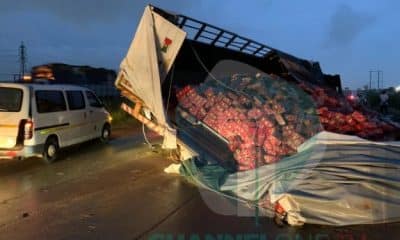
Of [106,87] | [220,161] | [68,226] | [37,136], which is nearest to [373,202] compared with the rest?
[220,161]

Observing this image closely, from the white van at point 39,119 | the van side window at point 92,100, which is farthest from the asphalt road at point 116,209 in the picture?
the van side window at point 92,100

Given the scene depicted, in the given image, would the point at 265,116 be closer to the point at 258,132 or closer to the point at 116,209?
the point at 258,132

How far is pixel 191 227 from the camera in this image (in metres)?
5.91

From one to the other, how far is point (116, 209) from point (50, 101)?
4.80 metres

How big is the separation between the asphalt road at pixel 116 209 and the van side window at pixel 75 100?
181cm

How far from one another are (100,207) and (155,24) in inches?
133

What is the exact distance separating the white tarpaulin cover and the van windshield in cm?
282

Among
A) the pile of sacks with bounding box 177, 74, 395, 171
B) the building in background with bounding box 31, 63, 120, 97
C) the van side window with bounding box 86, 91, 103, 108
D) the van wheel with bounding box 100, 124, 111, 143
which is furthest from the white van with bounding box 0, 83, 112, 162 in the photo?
the building in background with bounding box 31, 63, 120, 97

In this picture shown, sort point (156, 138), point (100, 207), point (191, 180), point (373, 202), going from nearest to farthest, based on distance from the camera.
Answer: point (373, 202)
point (100, 207)
point (191, 180)
point (156, 138)

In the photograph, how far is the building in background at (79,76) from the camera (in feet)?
106

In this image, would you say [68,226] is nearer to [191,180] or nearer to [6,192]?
[6,192]

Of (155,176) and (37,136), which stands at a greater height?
(37,136)

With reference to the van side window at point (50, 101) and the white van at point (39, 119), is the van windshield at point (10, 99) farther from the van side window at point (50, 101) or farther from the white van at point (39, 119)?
the van side window at point (50, 101)

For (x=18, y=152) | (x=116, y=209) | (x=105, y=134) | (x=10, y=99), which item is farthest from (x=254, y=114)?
(x=105, y=134)
